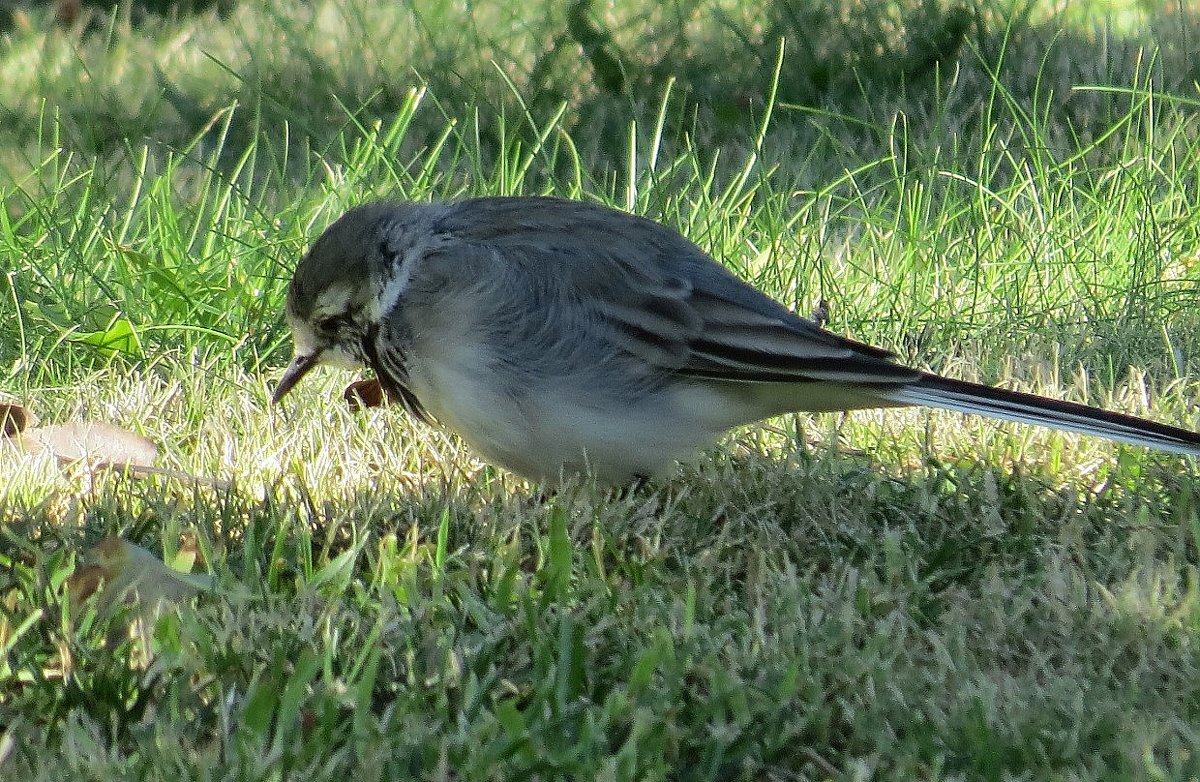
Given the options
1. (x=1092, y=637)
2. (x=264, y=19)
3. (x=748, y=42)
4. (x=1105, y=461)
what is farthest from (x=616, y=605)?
(x=264, y=19)

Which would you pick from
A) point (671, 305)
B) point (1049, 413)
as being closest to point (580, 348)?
point (671, 305)

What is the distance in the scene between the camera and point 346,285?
4.76m

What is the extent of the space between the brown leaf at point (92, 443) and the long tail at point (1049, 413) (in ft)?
7.08

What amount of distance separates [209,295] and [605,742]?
11.2ft

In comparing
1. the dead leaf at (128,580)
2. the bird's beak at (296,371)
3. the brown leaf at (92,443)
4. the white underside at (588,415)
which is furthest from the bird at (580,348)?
the dead leaf at (128,580)

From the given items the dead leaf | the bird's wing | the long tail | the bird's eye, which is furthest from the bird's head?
the long tail

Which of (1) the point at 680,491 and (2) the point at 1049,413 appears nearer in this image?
(2) the point at 1049,413

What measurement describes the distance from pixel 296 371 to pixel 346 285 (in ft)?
1.19

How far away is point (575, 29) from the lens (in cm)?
888

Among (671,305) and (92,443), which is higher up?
(671,305)

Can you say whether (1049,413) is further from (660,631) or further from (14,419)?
(14,419)

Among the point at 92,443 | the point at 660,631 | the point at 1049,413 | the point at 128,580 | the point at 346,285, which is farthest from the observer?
the point at 92,443

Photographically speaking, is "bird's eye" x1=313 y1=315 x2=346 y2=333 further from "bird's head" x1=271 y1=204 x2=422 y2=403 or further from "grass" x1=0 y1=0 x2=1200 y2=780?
"grass" x1=0 y1=0 x2=1200 y2=780

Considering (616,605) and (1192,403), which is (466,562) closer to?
(616,605)
